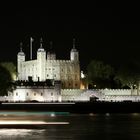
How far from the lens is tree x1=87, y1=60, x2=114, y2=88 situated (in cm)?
13375

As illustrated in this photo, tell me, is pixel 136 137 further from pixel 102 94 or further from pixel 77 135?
pixel 102 94

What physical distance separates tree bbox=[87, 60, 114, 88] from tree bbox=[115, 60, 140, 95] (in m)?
5.65

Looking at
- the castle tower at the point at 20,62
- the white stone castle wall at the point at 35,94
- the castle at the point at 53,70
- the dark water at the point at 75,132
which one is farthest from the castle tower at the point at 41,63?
the dark water at the point at 75,132

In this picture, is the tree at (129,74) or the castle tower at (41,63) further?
the castle tower at (41,63)

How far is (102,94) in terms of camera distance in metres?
120

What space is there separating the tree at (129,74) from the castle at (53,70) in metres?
12.6

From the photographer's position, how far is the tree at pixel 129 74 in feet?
405

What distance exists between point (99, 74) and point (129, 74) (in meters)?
12.2

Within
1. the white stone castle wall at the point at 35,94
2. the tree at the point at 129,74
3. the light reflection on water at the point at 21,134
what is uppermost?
the tree at the point at 129,74

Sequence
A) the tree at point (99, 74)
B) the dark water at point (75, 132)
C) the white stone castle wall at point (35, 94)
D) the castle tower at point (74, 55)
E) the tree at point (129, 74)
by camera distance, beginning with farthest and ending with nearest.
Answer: the castle tower at point (74, 55) → the tree at point (99, 74) → the tree at point (129, 74) → the white stone castle wall at point (35, 94) → the dark water at point (75, 132)

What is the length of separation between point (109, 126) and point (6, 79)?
2282 inches

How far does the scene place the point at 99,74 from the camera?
135750 millimetres

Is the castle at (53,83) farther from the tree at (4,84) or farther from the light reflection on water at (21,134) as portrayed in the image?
the light reflection on water at (21,134)

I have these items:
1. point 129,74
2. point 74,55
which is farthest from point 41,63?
point 129,74
